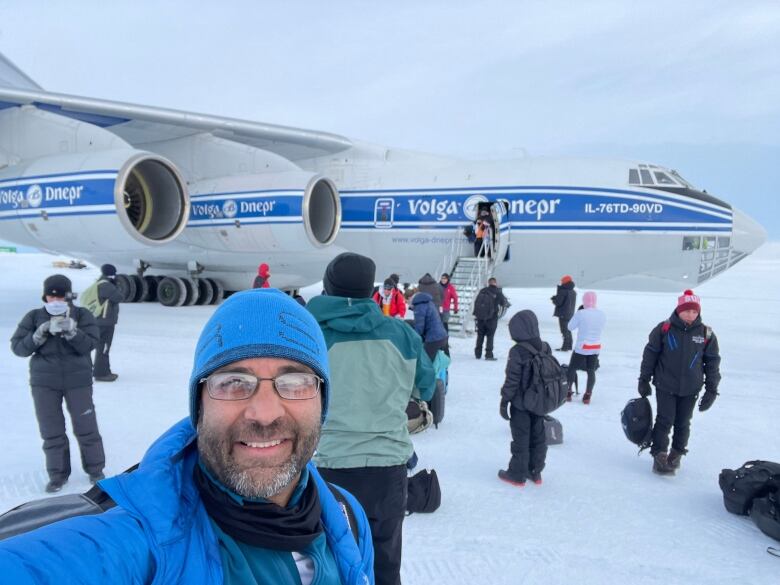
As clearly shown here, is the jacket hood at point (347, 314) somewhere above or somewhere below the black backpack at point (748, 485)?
above

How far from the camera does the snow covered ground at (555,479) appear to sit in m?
2.74

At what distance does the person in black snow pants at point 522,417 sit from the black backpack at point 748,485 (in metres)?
1.05

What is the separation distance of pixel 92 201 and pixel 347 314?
24.4 feet

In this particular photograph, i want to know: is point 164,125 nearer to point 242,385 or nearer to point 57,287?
point 57,287

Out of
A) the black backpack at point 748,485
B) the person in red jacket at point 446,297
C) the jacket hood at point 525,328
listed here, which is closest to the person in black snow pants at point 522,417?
the jacket hood at point 525,328

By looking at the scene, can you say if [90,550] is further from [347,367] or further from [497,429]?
[497,429]

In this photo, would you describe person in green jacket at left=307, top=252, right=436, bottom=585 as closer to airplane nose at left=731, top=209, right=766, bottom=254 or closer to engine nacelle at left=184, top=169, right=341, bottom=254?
engine nacelle at left=184, top=169, right=341, bottom=254

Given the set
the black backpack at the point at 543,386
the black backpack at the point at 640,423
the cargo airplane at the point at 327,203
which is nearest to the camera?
the black backpack at the point at 543,386

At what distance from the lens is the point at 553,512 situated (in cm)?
326

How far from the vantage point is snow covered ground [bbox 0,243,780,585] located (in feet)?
8.98

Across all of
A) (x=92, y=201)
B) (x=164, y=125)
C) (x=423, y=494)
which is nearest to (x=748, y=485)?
(x=423, y=494)

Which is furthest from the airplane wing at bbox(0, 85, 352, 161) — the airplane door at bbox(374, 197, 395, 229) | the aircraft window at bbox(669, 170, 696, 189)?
the aircraft window at bbox(669, 170, 696, 189)

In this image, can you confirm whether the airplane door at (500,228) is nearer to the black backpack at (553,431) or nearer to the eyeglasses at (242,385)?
the black backpack at (553,431)

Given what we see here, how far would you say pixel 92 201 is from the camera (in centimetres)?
828
